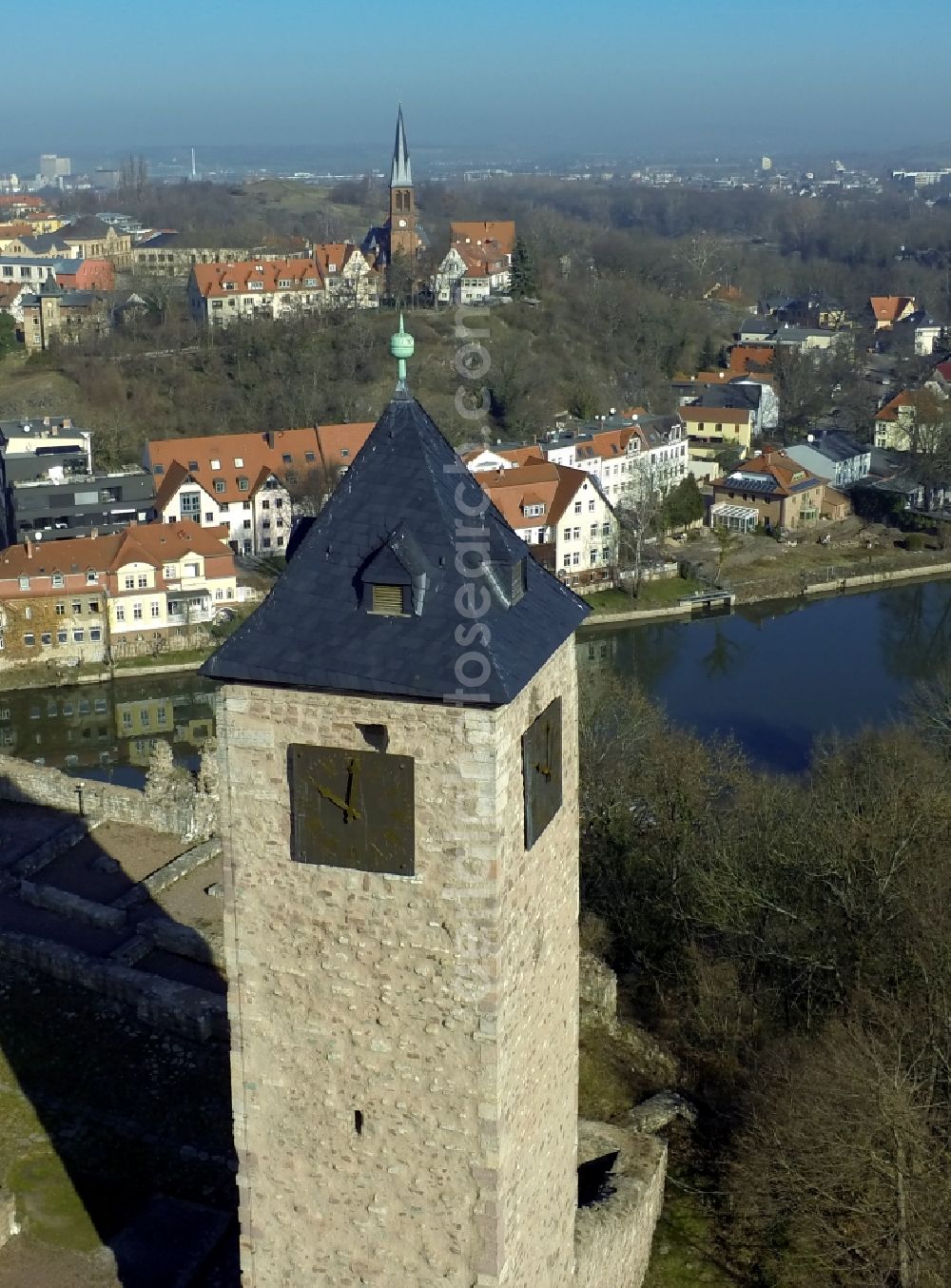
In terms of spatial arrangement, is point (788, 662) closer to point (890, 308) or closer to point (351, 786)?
point (351, 786)

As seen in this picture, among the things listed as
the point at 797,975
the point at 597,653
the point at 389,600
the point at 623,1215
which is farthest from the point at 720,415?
the point at 389,600

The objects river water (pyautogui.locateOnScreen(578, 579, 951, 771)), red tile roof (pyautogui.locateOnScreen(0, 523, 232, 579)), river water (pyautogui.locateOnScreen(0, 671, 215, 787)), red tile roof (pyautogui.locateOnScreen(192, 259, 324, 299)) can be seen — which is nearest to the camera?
river water (pyautogui.locateOnScreen(0, 671, 215, 787))

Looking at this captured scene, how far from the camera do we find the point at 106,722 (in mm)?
30188

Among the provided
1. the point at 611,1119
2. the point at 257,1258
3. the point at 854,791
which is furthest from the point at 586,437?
the point at 257,1258

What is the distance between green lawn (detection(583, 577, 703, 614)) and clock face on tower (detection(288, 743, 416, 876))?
93.9 ft

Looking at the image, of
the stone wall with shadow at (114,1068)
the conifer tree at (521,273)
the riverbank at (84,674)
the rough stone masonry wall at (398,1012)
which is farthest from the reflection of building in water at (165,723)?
the conifer tree at (521,273)

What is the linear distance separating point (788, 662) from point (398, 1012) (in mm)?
26750

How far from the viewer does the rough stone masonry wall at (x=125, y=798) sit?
1830 centimetres

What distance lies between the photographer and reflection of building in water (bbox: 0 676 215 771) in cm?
2881

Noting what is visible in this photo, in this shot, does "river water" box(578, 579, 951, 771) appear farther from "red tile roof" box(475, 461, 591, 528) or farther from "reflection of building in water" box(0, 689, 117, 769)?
"reflection of building in water" box(0, 689, 117, 769)

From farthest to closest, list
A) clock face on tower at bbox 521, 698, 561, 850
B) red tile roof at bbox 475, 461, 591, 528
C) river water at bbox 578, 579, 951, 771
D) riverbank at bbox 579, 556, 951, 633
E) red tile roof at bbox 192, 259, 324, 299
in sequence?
red tile roof at bbox 192, 259, 324, 299
red tile roof at bbox 475, 461, 591, 528
riverbank at bbox 579, 556, 951, 633
river water at bbox 578, 579, 951, 771
clock face on tower at bbox 521, 698, 561, 850

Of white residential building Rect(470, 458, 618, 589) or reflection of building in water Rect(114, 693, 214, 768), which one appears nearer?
reflection of building in water Rect(114, 693, 214, 768)

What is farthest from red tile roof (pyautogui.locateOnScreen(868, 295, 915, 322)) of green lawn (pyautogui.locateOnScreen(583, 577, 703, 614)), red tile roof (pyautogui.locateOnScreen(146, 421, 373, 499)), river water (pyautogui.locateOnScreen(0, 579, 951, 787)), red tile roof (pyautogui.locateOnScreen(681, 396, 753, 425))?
red tile roof (pyautogui.locateOnScreen(146, 421, 373, 499))

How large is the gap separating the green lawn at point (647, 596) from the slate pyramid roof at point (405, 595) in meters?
28.3
